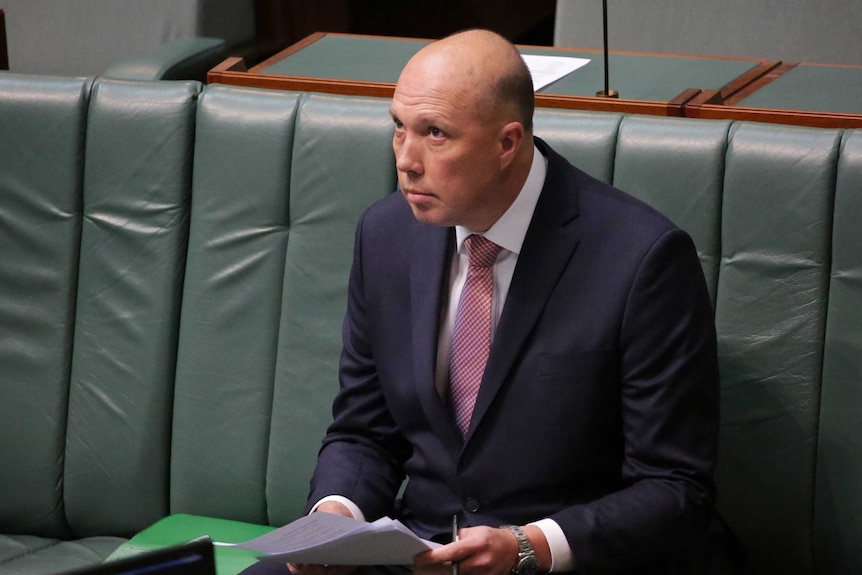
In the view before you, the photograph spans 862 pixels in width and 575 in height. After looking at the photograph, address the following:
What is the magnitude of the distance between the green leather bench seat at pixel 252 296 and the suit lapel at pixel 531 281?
276 mm

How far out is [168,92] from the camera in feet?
7.27

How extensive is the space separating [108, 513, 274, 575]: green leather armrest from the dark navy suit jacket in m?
0.28

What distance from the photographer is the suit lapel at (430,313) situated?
1.75m

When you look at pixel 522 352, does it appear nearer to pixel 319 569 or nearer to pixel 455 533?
pixel 455 533

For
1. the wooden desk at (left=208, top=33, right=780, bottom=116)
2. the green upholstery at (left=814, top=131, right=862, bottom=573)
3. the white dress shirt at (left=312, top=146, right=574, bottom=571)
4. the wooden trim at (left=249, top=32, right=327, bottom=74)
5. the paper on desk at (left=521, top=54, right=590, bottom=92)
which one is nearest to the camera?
the white dress shirt at (left=312, top=146, right=574, bottom=571)

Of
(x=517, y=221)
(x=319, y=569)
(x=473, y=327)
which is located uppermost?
(x=517, y=221)

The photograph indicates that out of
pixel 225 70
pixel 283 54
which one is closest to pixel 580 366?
pixel 225 70

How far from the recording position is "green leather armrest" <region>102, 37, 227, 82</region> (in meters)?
2.51

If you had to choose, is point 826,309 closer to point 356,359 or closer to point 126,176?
point 356,359

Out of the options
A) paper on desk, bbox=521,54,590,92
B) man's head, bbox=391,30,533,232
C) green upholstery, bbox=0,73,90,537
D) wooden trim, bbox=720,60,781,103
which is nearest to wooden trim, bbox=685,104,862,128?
wooden trim, bbox=720,60,781,103

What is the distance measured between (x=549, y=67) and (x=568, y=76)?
58 mm

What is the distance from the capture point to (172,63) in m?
2.55

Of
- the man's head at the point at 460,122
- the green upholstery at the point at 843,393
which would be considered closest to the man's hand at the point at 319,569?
the man's head at the point at 460,122

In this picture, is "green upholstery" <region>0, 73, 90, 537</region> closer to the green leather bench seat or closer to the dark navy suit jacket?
the green leather bench seat
